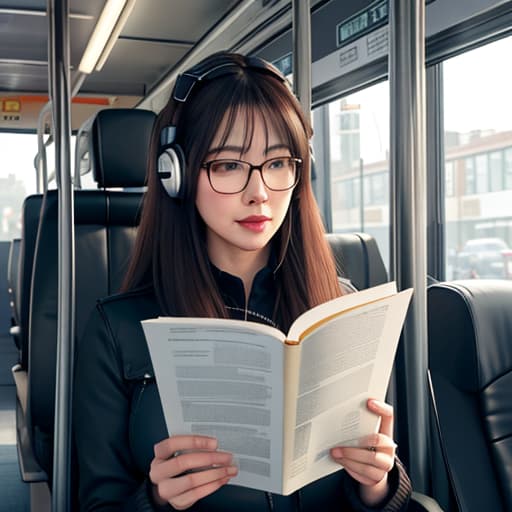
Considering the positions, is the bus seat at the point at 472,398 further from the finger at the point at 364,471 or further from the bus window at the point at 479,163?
the bus window at the point at 479,163

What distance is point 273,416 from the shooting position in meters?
0.88

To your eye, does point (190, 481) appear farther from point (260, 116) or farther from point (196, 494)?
point (260, 116)

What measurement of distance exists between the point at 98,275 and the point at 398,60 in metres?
1.18

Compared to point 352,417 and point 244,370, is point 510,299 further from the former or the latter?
point 244,370

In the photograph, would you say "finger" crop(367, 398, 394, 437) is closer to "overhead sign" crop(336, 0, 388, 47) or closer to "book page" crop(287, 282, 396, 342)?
"book page" crop(287, 282, 396, 342)

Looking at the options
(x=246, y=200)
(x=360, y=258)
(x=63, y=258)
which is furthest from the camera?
(x=360, y=258)

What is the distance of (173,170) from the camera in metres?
1.25

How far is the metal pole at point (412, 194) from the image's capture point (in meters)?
1.37

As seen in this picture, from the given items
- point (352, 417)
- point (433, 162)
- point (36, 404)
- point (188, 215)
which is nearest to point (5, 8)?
point (433, 162)

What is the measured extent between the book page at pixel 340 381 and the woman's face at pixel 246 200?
0.31 m

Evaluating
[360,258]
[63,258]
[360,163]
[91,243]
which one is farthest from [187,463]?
[360,163]

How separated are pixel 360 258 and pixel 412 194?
141 centimetres

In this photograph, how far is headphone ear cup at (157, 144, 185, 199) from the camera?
4.08ft

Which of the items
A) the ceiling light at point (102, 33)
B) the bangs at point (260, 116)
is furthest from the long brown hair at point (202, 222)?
the ceiling light at point (102, 33)
